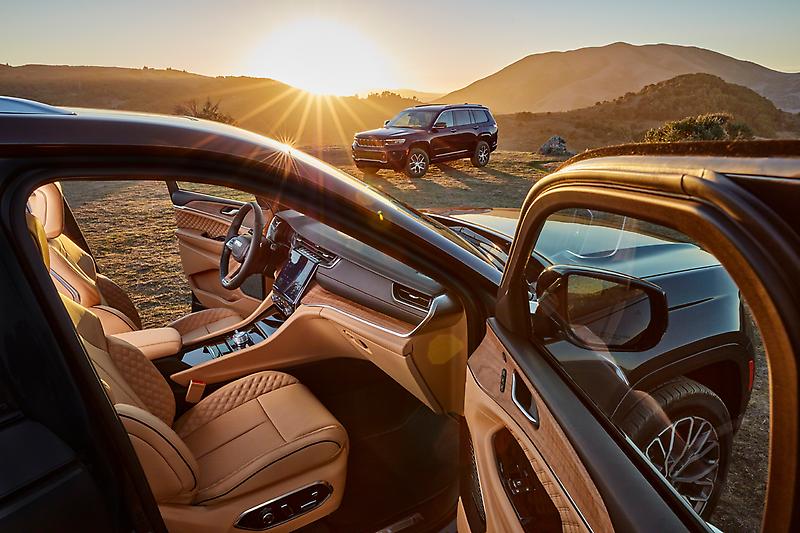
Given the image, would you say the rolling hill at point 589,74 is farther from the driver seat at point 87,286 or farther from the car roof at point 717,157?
the car roof at point 717,157

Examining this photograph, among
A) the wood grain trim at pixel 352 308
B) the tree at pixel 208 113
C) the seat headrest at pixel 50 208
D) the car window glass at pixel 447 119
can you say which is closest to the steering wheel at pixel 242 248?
the wood grain trim at pixel 352 308

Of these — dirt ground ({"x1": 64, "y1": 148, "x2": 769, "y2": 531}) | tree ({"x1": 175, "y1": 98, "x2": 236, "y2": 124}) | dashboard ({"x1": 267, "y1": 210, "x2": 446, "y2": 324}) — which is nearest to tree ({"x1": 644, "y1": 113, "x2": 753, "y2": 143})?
dirt ground ({"x1": 64, "y1": 148, "x2": 769, "y2": 531})

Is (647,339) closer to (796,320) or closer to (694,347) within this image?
(694,347)

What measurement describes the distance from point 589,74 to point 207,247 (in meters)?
147

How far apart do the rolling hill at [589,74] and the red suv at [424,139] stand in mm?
85718

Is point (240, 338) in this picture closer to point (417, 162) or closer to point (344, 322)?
point (344, 322)

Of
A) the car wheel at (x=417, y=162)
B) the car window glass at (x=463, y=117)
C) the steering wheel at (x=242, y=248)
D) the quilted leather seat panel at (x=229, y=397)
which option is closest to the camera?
the quilted leather seat panel at (x=229, y=397)

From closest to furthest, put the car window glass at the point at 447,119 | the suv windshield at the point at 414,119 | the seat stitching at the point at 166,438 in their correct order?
the seat stitching at the point at 166,438 → the suv windshield at the point at 414,119 → the car window glass at the point at 447,119

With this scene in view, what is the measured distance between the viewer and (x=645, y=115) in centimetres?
4241

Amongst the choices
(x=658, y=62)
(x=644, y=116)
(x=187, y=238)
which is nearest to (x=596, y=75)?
→ (x=658, y=62)

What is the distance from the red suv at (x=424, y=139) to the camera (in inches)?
565

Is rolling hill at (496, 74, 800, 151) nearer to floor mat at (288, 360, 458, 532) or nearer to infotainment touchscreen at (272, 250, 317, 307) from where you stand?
infotainment touchscreen at (272, 250, 317, 307)

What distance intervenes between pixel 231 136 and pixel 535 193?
984mm

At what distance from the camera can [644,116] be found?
139ft
